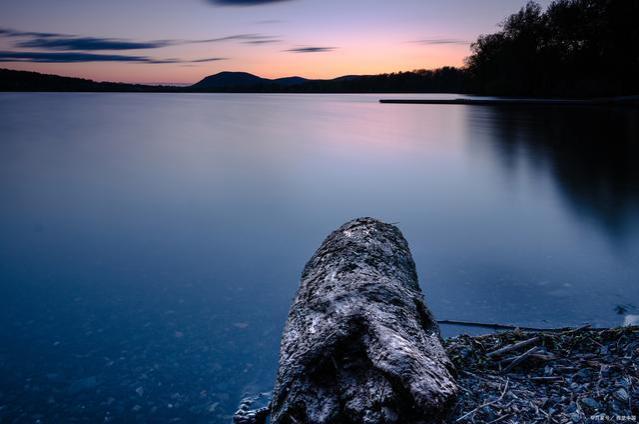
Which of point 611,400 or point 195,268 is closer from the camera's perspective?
point 611,400

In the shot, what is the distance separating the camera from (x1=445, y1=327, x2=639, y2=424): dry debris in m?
2.47

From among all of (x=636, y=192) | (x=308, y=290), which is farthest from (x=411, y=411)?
(x=636, y=192)

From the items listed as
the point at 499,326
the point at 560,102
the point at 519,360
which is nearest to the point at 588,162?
the point at 499,326

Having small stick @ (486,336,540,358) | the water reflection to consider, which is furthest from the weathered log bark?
the water reflection

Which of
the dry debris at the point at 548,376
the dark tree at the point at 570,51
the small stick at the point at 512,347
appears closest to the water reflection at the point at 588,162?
the dry debris at the point at 548,376

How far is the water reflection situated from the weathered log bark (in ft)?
15.9

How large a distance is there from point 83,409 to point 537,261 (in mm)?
4871

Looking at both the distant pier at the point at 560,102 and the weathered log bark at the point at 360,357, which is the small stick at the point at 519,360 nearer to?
the weathered log bark at the point at 360,357

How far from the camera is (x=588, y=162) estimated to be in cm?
1380

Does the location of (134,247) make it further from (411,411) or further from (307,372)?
(411,411)

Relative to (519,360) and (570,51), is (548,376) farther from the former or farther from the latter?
(570,51)

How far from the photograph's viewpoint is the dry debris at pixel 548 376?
2.47 m

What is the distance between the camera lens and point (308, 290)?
3.10 metres

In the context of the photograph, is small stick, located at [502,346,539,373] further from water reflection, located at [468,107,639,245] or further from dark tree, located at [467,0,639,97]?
dark tree, located at [467,0,639,97]
